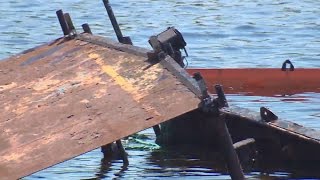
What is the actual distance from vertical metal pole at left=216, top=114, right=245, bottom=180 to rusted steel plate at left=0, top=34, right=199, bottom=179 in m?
0.18

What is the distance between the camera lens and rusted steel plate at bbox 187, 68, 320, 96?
37.1 ft

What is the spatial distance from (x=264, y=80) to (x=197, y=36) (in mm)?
5716

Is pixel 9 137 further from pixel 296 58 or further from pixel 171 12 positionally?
pixel 171 12

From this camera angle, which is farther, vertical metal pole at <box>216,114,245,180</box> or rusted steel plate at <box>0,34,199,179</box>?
vertical metal pole at <box>216,114,245,180</box>

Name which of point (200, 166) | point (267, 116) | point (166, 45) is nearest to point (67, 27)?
point (166, 45)

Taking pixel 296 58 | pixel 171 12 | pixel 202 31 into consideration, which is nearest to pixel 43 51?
pixel 296 58

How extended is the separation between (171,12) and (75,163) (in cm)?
1137

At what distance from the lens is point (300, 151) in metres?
7.54

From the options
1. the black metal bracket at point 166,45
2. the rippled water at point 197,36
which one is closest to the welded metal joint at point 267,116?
the rippled water at point 197,36

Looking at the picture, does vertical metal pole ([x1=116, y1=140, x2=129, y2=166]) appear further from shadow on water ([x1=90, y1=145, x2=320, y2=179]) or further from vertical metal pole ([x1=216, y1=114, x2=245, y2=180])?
vertical metal pole ([x1=216, y1=114, x2=245, y2=180])

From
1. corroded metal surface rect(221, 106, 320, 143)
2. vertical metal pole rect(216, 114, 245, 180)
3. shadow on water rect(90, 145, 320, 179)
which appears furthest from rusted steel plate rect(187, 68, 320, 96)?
vertical metal pole rect(216, 114, 245, 180)

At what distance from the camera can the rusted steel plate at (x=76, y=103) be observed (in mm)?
5609

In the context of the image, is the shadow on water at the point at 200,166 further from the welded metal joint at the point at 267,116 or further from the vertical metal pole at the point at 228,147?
the vertical metal pole at the point at 228,147

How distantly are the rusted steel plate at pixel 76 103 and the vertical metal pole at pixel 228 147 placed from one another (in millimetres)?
182
